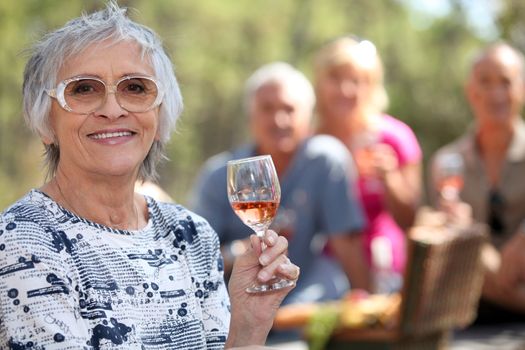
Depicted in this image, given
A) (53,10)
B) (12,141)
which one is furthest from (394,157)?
(12,141)

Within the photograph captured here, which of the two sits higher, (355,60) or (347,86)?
(355,60)

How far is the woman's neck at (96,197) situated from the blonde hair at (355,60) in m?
3.96

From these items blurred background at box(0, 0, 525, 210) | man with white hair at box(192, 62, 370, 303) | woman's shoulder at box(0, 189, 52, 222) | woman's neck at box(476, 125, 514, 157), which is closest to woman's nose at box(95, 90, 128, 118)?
woman's shoulder at box(0, 189, 52, 222)

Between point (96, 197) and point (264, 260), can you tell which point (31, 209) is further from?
point (264, 260)

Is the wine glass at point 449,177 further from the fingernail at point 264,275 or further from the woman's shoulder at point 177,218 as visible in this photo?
the fingernail at point 264,275

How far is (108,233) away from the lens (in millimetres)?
2936

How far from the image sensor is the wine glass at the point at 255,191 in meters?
2.95

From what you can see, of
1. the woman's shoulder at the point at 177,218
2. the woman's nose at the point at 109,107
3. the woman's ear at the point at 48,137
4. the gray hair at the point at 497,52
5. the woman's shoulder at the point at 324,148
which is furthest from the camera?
the gray hair at the point at 497,52

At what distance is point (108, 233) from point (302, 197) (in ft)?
10.8

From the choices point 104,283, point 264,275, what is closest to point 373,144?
point 264,275

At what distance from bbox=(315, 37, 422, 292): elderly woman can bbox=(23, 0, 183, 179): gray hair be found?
11.4ft

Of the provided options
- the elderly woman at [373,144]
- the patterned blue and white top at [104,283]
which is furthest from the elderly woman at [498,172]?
the patterned blue and white top at [104,283]

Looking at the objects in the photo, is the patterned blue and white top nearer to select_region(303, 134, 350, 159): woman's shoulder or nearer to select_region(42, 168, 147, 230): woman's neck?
select_region(42, 168, 147, 230): woman's neck

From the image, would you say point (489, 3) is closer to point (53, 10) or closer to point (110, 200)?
point (53, 10)
